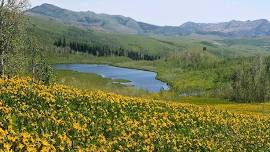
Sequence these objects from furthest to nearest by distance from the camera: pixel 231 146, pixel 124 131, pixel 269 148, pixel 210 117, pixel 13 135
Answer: pixel 210 117 < pixel 269 148 < pixel 231 146 < pixel 124 131 < pixel 13 135

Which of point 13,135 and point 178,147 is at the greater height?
point 13,135

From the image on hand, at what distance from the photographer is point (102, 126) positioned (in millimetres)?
18125

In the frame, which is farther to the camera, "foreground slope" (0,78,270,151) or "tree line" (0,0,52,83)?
"tree line" (0,0,52,83)

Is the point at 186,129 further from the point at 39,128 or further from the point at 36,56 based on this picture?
the point at 36,56

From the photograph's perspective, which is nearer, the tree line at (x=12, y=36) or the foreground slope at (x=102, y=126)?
the foreground slope at (x=102, y=126)

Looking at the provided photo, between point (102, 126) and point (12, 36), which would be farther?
point (12, 36)

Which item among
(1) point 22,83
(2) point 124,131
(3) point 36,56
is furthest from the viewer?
(3) point 36,56

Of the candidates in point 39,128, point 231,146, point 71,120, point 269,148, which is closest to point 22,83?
point 71,120

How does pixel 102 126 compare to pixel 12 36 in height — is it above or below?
below

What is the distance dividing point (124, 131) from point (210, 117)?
10.7 metres

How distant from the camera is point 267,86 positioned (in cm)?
15300

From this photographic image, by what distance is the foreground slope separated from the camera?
46.1 feet

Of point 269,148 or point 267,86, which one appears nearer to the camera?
point 269,148

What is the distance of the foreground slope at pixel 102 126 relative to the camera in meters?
14.1
